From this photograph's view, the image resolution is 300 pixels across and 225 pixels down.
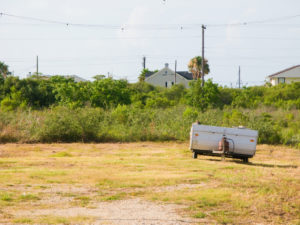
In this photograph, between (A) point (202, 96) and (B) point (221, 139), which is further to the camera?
(A) point (202, 96)

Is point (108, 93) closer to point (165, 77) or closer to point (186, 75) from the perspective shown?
point (165, 77)

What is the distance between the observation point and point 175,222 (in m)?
7.27

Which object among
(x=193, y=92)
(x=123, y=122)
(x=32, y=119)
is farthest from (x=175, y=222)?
(x=193, y=92)

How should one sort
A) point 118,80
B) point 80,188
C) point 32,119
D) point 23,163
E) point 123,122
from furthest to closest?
point 118,80 < point 123,122 < point 32,119 < point 23,163 < point 80,188


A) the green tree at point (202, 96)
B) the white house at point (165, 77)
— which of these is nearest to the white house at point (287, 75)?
the white house at point (165, 77)

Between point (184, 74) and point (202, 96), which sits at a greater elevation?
point (184, 74)

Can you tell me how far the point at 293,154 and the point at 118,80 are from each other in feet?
95.0

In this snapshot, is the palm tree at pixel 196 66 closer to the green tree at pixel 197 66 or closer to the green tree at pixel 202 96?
the green tree at pixel 197 66

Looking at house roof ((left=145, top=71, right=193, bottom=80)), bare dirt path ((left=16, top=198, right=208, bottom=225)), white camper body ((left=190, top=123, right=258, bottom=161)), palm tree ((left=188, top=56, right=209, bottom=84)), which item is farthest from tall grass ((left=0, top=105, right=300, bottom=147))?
house roof ((left=145, top=71, right=193, bottom=80))

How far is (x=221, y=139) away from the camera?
52.1 feet

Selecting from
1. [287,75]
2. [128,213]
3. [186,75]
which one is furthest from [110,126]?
[186,75]

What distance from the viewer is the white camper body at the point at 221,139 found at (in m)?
16.0

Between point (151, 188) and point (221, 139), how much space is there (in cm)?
602

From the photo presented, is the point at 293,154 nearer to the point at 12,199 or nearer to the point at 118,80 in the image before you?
the point at 12,199
